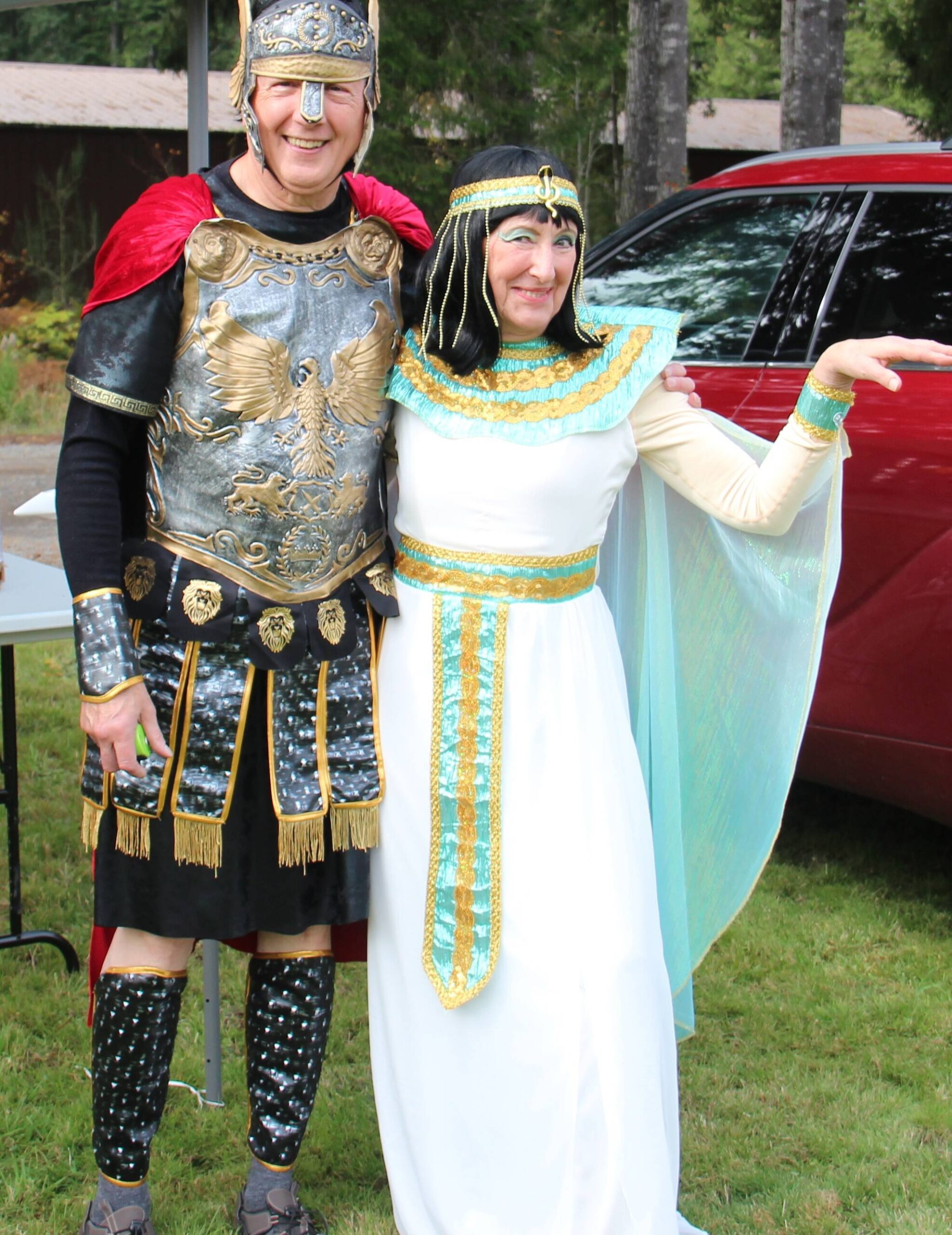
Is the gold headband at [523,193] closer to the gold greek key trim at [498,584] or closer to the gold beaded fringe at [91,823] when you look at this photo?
the gold greek key trim at [498,584]

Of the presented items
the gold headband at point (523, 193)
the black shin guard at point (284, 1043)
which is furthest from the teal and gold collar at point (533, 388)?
the black shin guard at point (284, 1043)

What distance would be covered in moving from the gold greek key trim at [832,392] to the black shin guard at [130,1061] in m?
1.34

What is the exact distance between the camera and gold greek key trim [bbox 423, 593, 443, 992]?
2.28m

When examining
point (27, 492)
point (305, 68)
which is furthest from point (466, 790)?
point (27, 492)

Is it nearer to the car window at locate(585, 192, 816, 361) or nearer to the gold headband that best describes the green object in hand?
the gold headband

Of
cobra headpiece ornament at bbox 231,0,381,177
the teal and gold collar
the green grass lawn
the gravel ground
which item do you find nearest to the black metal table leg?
the green grass lawn

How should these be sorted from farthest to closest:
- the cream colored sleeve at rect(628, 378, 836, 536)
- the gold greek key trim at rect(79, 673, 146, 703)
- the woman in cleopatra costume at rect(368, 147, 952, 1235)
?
the cream colored sleeve at rect(628, 378, 836, 536)
the woman in cleopatra costume at rect(368, 147, 952, 1235)
the gold greek key trim at rect(79, 673, 146, 703)

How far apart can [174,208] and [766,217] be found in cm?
214

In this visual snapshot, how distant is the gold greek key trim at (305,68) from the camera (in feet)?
6.88

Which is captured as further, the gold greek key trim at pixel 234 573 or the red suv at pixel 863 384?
the red suv at pixel 863 384

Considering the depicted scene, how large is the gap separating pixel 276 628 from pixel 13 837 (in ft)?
5.20

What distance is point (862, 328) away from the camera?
11.7ft

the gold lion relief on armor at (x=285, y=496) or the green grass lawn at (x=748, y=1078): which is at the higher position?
the gold lion relief on armor at (x=285, y=496)

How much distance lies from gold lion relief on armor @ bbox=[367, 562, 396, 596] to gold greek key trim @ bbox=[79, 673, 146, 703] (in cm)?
41
